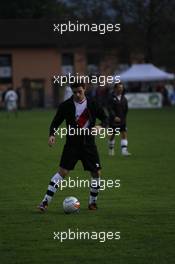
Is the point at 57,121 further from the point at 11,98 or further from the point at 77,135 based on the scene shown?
the point at 11,98

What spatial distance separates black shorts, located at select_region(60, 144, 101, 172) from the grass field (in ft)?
2.40

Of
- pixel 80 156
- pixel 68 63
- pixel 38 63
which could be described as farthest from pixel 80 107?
pixel 38 63

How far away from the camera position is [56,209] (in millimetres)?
14195

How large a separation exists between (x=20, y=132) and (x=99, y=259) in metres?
27.7

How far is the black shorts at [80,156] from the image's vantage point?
1340cm

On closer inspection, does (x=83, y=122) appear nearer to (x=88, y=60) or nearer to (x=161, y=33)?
(x=161, y=33)

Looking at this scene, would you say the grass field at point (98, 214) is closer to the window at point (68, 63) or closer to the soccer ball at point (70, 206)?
the soccer ball at point (70, 206)

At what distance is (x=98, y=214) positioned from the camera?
44.2 ft

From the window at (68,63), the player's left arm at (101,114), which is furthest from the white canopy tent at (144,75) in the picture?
the player's left arm at (101,114)

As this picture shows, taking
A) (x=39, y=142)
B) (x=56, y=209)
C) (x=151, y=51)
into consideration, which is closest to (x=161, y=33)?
(x=151, y=51)

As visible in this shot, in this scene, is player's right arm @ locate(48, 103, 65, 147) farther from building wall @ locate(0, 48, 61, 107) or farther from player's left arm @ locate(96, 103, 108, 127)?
building wall @ locate(0, 48, 61, 107)

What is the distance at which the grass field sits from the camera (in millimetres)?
10461

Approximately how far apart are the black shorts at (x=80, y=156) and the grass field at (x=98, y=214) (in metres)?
0.73

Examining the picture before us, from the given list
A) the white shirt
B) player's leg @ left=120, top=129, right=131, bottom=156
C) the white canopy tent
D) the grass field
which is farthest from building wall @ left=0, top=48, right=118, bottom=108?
the white shirt
